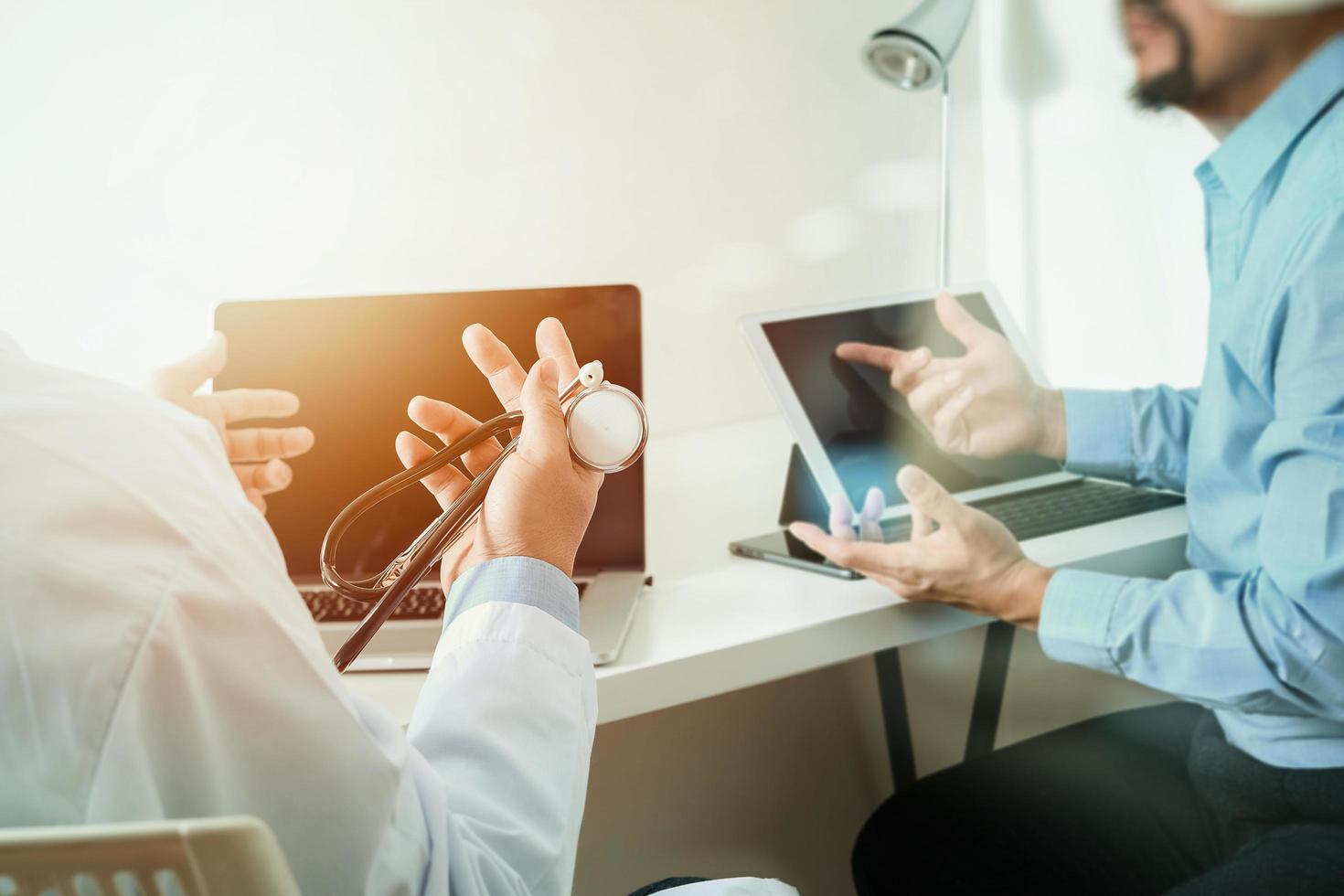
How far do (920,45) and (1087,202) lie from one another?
0.33 metres

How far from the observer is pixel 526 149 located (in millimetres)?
1229

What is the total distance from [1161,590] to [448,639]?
56 centimetres

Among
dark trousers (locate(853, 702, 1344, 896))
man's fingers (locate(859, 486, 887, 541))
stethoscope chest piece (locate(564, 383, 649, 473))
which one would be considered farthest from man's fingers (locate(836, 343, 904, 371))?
stethoscope chest piece (locate(564, 383, 649, 473))

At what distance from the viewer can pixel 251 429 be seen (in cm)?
78

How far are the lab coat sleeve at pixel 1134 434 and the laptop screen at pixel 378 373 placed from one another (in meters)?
0.48

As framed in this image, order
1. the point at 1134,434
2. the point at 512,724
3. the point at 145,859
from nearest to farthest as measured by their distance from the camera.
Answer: the point at 145,859 → the point at 512,724 → the point at 1134,434

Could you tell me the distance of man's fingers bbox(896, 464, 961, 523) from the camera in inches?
30.7

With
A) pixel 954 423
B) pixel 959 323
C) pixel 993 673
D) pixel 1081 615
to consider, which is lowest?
pixel 993 673

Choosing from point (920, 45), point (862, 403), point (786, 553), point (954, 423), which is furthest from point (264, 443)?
point (920, 45)

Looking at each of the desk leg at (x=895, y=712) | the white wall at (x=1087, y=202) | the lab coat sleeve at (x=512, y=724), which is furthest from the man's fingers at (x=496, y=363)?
the white wall at (x=1087, y=202)

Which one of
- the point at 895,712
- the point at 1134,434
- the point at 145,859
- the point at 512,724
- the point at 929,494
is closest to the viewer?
the point at 145,859

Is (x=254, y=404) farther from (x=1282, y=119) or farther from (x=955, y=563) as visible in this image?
(x=1282, y=119)

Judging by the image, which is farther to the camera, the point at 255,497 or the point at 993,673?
the point at 993,673

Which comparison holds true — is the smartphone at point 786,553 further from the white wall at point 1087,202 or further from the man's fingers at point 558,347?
the white wall at point 1087,202
